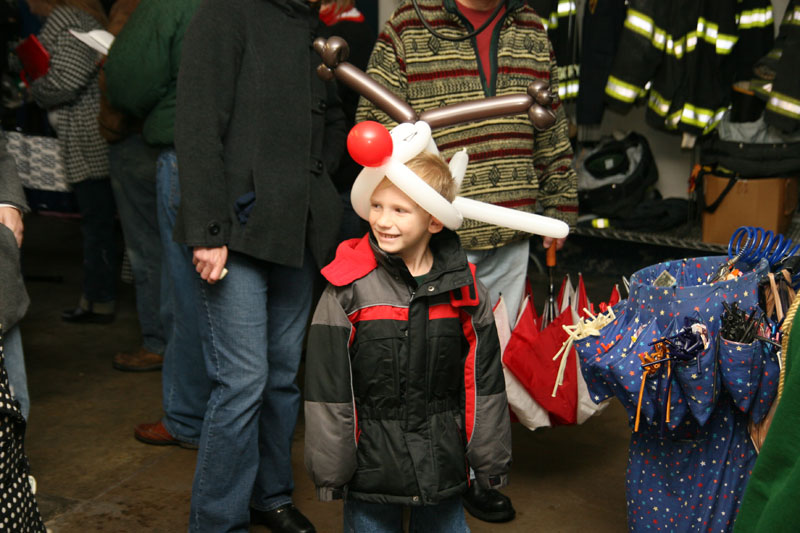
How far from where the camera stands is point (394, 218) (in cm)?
→ 194

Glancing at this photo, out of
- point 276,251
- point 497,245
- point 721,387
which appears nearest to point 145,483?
point 276,251

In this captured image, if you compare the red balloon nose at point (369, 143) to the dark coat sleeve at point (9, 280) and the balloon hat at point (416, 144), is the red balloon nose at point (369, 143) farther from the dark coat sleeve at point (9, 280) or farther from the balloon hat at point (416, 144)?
the dark coat sleeve at point (9, 280)

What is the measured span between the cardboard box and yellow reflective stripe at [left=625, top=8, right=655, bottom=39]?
2.69ft

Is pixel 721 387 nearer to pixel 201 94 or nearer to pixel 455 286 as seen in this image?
pixel 455 286

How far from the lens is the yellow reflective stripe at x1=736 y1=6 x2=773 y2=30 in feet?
14.6

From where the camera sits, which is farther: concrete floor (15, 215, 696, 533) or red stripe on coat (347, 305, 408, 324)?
concrete floor (15, 215, 696, 533)

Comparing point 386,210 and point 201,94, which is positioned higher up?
point 201,94

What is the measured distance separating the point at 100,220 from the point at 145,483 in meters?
1.94

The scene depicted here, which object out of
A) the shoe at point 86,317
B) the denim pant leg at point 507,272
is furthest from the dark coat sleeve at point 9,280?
the shoe at point 86,317

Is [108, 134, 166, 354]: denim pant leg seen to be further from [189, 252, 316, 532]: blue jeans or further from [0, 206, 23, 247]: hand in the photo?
[0, 206, 23, 247]: hand

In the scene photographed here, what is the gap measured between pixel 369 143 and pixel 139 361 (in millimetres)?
2673

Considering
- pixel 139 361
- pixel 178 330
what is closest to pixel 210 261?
pixel 178 330

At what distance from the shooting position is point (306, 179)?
2.34 meters

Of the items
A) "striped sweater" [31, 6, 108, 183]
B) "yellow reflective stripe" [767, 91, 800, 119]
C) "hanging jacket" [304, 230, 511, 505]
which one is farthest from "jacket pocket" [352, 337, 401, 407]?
"yellow reflective stripe" [767, 91, 800, 119]
